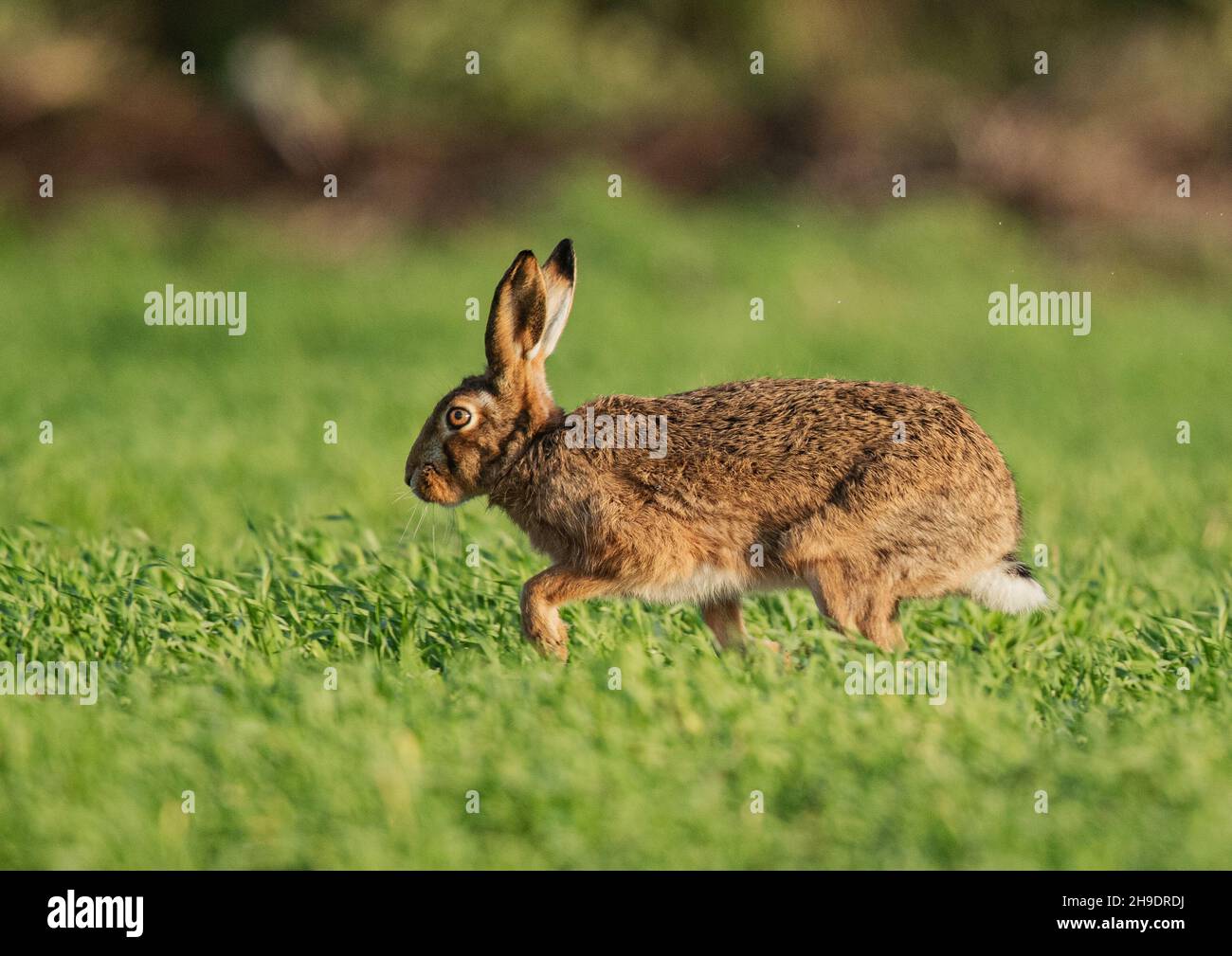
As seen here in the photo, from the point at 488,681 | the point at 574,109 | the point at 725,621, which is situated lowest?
the point at 488,681

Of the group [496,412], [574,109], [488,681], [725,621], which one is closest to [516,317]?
[496,412]

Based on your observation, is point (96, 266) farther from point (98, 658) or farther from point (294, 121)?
point (98, 658)

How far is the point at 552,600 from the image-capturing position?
520cm

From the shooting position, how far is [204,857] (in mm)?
3896

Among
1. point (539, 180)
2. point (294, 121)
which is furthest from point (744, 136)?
point (294, 121)

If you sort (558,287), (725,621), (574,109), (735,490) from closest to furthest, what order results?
(735,490) → (725,621) → (558,287) → (574,109)

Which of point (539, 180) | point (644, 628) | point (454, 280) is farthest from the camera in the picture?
point (539, 180)

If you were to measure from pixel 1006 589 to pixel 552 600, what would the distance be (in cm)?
146

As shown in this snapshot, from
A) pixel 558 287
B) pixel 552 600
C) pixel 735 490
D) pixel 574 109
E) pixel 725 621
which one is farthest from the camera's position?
pixel 574 109

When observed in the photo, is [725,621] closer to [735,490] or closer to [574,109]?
[735,490]

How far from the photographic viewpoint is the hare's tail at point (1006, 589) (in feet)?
17.7

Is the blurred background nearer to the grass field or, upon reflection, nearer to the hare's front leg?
the grass field
